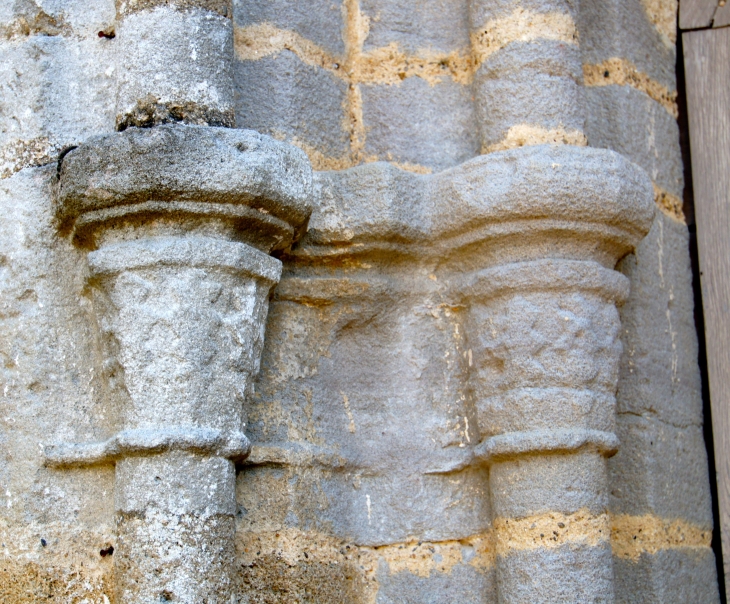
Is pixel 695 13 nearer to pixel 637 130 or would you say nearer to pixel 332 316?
pixel 637 130

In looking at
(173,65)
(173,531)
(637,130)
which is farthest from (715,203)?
(173,531)

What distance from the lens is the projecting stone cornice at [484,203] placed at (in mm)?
2023

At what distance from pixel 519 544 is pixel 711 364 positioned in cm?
75

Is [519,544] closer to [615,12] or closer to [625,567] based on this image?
[625,567]

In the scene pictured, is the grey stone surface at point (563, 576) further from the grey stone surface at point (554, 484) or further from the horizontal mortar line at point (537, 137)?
the horizontal mortar line at point (537, 137)

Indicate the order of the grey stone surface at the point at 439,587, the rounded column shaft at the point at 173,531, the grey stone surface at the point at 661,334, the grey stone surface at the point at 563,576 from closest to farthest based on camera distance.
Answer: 1. the rounded column shaft at the point at 173,531
2. the grey stone surface at the point at 563,576
3. the grey stone surface at the point at 439,587
4. the grey stone surface at the point at 661,334

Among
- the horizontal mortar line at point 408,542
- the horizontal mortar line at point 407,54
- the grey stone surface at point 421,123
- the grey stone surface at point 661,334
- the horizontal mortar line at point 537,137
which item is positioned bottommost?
the horizontal mortar line at point 408,542

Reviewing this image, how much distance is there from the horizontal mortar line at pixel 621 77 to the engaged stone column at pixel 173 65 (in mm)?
854

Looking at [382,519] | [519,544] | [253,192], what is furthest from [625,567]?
[253,192]

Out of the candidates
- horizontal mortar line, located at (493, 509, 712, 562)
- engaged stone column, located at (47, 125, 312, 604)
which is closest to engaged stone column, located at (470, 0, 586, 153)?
engaged stone column, located at (47, 125, 312, 604)

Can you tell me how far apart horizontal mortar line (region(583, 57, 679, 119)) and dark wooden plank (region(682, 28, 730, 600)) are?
0.43ft

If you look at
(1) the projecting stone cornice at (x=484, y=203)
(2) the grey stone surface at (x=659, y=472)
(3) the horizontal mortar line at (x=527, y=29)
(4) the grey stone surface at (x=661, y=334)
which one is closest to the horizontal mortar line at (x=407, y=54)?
(3) the horizontal mortar line at (x=527, y=29)

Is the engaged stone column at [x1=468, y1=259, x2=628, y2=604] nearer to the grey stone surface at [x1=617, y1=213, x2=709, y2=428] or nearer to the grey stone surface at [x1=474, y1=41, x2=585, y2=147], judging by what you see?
the grey stone surface at [x1=617, y1=213, x2=709, y2=428]

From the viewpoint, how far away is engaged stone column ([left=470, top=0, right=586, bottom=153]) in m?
2.14
